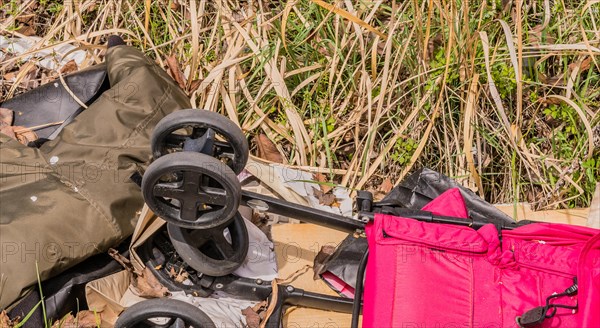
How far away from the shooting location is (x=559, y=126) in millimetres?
3314

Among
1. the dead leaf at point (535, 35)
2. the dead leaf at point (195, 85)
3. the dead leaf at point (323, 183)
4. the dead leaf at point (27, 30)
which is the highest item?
the dead leaf at point (535, 35)

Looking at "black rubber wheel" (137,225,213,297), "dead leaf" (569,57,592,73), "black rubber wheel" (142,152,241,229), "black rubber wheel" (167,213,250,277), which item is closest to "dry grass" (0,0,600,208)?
"dead leaf" (569,57,592,73)

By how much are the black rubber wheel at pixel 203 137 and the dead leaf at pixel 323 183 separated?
0.64 meters

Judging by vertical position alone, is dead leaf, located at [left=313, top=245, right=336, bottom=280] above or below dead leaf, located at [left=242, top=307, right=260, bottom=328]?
above

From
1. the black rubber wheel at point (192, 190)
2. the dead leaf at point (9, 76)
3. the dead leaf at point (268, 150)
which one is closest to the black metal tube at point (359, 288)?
the black rubber wheel at point (192, 190)

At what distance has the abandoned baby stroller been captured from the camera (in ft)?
7.17

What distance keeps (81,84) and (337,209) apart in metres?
1.25

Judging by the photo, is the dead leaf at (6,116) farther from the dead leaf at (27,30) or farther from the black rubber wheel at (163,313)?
the black rubber wheel at (163,313)

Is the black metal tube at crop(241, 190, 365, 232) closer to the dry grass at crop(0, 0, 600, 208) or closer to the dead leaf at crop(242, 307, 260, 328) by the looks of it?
the dead leaf at crop(242, 307, 260, 328)

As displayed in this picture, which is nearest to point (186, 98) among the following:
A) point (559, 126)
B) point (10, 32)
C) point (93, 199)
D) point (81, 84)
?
point (81, 84)

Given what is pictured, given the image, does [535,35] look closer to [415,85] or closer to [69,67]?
[415,85]

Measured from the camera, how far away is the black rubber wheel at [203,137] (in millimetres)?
2479

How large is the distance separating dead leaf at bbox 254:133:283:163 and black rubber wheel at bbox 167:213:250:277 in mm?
657

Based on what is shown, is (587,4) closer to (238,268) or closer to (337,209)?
(337,209)
